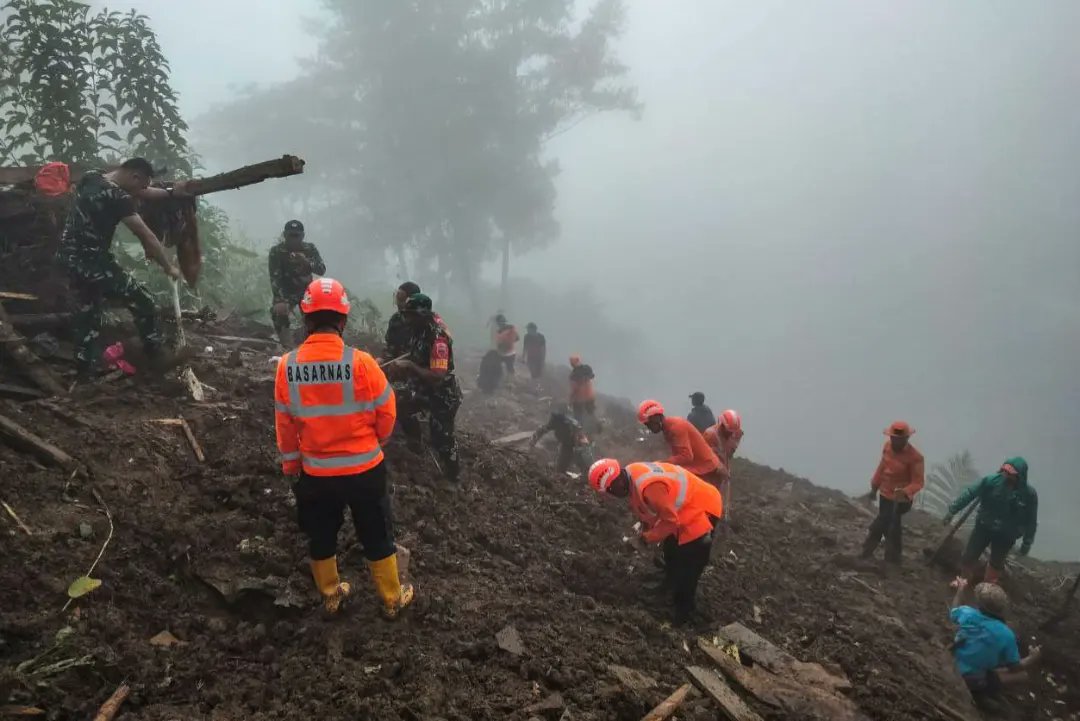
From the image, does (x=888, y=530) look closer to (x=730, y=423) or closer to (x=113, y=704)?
(x=730, y=423)

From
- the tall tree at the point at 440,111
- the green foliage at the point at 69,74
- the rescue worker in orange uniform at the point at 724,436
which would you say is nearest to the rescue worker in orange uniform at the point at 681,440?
the rescue worker in orange uniform at the point at 724,436

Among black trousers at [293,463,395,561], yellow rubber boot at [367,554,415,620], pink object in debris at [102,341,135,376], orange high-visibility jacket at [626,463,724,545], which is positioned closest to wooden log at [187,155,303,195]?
pink object in debris at [102,341,135,376]

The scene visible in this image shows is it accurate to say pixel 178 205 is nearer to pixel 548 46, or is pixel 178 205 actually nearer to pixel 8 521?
pixel 8 521

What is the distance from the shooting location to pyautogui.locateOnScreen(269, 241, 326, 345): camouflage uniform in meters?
7.96

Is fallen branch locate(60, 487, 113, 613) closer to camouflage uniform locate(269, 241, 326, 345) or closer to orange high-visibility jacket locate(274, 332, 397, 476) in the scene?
orange high-visibility jacket locate(274, 332, 397, 476)

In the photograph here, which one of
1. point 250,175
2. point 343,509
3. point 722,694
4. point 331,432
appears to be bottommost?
point 722,694

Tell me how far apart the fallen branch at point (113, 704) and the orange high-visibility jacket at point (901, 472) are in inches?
302

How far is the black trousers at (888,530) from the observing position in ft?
25.8

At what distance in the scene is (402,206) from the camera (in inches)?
1075

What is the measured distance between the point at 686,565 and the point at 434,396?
110 inches

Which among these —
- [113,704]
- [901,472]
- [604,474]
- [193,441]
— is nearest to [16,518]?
[193,441]

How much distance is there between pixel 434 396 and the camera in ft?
19.6

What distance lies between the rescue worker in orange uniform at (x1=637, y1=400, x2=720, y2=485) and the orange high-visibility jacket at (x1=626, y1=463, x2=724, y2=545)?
4.10 feet

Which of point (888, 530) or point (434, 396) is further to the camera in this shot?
point (888, 530)
